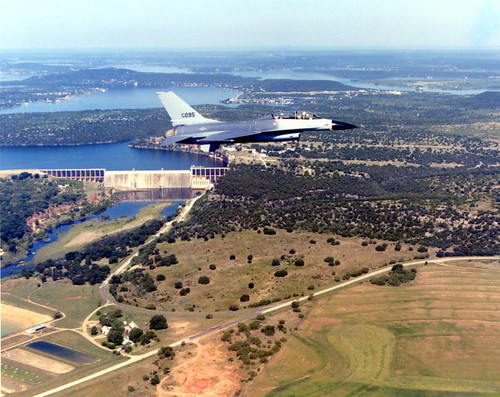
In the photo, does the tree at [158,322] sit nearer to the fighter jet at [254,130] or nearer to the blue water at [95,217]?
the fighter jet at [254,130]

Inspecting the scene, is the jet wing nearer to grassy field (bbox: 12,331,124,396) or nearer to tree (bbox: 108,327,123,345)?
tree (bbox: 108,327,123,345)

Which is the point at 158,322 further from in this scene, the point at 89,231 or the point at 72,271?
the point at 89,231

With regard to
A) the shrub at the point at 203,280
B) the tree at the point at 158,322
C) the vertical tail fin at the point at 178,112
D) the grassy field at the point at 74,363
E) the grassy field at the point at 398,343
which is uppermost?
the vertical tail fin at the point at 178,112

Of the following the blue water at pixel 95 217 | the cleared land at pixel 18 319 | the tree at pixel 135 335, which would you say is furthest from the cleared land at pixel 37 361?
the blue water at pixel 95 217

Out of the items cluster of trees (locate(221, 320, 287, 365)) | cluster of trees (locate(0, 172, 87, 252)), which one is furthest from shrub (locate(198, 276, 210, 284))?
cluster of trees (locate(0, 172, 87, 252))

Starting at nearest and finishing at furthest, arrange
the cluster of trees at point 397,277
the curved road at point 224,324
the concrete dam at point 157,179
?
1. the curved road at point 224,324
2. the cluster of trees at point 397,277
3. the concrete dam at point 157,179

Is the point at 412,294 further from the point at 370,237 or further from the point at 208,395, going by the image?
the point at 208,395
